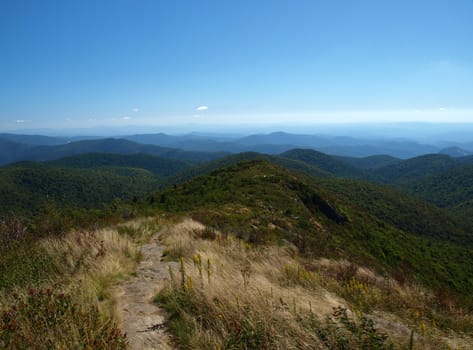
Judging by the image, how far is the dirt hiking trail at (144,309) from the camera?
2693 millimetres

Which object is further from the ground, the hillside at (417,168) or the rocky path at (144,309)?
the rocky path at (144,309)

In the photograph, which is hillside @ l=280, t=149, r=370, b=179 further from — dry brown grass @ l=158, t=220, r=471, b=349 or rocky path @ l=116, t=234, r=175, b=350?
rocky path @ l=116, t=234, r=175, b=350

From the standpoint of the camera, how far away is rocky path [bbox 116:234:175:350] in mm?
2693

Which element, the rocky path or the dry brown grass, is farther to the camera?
the rocky path

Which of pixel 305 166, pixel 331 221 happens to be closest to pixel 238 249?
pixel 331 221

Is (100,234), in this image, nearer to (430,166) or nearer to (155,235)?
(155,235)

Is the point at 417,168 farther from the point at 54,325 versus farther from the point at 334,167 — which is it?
the point at 54,325

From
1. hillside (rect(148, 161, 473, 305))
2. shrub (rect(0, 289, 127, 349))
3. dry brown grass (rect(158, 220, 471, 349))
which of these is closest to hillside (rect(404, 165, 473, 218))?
hillside (rect(148, 161, 473, 305))

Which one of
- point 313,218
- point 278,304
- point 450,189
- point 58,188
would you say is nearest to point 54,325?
point 278,304

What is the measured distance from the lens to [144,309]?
3.41 metres

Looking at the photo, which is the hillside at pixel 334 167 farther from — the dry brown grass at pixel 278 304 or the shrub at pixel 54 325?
the shrub at pixel 54 325

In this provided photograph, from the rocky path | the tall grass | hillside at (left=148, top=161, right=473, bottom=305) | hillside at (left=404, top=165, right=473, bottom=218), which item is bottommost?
hillside at (left=404, top=165, right=473, bottom=218)

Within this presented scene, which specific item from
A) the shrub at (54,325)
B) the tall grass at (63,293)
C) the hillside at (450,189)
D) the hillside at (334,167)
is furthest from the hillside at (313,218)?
the hillside at (334,167)

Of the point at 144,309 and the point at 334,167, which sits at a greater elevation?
the point at 144,309
